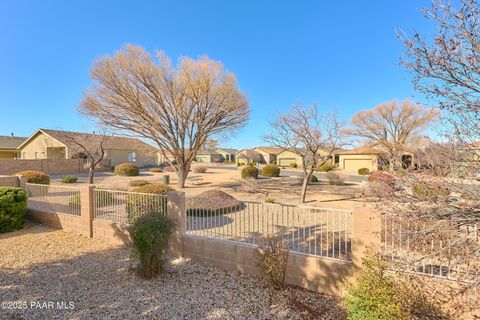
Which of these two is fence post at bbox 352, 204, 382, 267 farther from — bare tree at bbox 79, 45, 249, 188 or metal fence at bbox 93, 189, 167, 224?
bare tree at bbox 79, 45, 249, 188

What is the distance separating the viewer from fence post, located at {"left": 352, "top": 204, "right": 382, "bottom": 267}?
3.60 metres

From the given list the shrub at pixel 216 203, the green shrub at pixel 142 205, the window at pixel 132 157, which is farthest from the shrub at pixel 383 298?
the window at pixel 132 157

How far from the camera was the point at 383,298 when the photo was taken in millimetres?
2652

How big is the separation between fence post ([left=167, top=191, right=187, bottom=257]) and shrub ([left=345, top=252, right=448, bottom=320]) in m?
3.51

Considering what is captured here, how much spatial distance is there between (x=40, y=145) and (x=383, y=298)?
37.4m

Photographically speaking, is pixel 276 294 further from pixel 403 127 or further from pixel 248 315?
pixel 403 127

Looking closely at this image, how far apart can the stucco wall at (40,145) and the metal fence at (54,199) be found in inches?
942

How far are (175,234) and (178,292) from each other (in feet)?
5.25

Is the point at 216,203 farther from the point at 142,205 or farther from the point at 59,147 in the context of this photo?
the point at 59,147

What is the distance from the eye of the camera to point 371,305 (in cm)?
263

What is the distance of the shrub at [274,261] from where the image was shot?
4137 millimetres

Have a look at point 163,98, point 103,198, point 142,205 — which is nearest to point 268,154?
point 163,98

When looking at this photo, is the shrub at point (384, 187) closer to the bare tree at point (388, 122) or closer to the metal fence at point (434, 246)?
the metal fence at point (434, 246)

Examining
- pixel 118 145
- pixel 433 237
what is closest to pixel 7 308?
pixel 433 237
